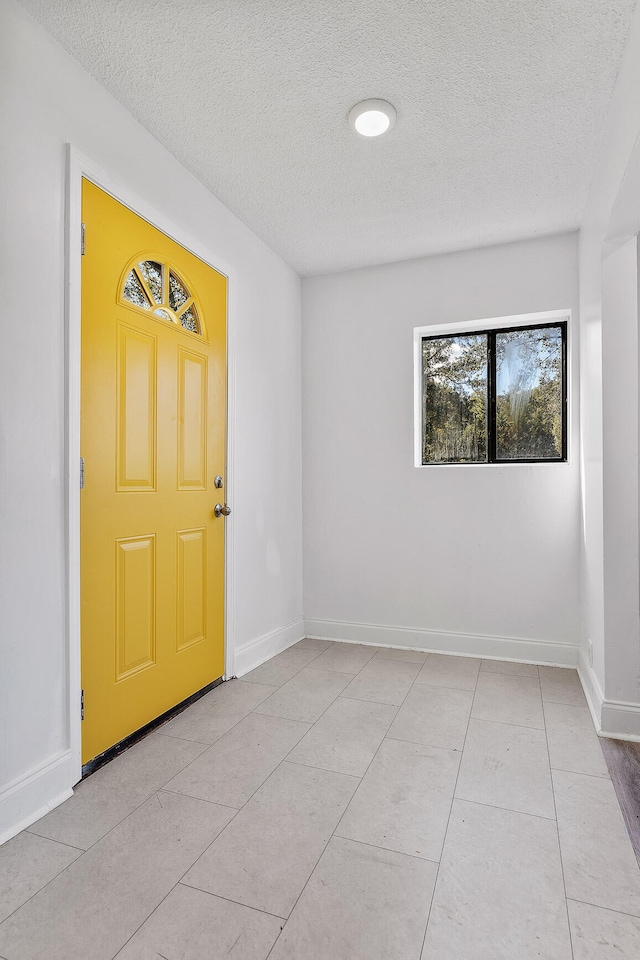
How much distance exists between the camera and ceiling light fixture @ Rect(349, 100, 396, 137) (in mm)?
2103

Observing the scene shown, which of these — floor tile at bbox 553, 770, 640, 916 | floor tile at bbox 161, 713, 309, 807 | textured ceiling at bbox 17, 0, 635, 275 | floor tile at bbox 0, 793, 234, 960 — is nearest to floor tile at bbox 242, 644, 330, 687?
floor tile at bbox 161, 713, 309, 807

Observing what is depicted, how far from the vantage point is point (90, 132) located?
6.55ft

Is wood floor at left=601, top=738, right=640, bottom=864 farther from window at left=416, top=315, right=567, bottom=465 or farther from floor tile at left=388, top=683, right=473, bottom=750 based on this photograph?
window at left=416, top=315, right=567, bottom=465

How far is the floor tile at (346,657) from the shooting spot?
10.3 ft

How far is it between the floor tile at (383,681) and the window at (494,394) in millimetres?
1334

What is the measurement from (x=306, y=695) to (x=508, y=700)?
1001 mm

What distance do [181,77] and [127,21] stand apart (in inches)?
10.2

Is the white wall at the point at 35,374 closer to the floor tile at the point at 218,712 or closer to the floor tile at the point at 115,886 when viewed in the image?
the floor tile at the point at 115,886

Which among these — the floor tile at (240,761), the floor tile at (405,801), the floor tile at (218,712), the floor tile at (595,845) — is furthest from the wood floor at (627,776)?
the floor tile at (218,712)

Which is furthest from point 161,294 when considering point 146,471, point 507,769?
point 507,769

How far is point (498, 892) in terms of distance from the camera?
1421 mm

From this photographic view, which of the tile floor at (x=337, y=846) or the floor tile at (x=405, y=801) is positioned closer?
the tile floor at (x=337, y=846)

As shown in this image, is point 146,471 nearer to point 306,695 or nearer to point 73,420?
point 73,420

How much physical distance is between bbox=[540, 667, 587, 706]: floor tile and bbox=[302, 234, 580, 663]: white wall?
12 cm
